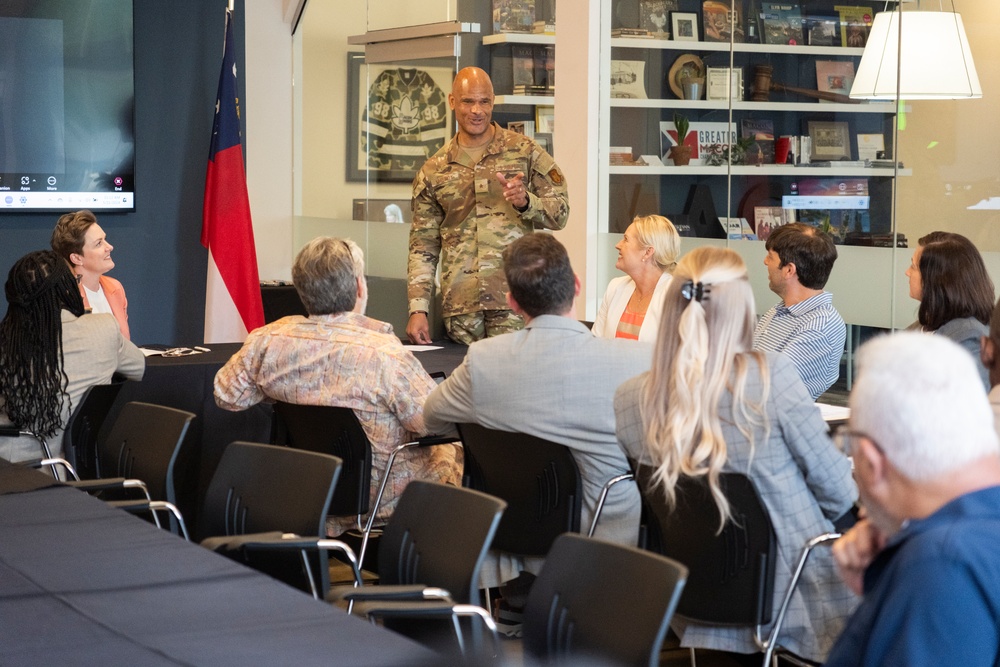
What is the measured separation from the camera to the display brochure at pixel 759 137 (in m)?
5.30

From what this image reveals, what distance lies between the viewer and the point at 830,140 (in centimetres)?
500

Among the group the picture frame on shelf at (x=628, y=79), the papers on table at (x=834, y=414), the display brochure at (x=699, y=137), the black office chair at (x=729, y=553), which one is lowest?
the black office chair at (x=729, y=553)

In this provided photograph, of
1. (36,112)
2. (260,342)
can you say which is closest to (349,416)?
(260,342)

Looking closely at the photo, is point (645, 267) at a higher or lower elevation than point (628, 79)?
lower

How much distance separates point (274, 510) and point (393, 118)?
16.8 feet

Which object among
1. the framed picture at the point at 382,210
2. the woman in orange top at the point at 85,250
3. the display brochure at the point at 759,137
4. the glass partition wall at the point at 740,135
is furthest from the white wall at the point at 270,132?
the display brochure at the point at 759,137

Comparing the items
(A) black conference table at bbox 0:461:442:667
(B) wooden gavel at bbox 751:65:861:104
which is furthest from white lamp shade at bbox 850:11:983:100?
(A) black conference table at bbox 0:461:442:667

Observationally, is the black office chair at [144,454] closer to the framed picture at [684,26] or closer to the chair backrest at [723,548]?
the chair backrest at [723,548]

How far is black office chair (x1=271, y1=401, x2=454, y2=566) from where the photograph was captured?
3.46m

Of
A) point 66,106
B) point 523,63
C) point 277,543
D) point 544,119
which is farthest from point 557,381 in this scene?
point 66,106

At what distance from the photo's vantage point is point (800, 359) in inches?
153

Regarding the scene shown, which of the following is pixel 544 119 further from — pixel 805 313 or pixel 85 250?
pixel 805 313

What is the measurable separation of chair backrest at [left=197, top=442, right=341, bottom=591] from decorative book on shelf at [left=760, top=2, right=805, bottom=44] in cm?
337

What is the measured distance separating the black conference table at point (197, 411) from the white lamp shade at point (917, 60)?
2067 millimetres
